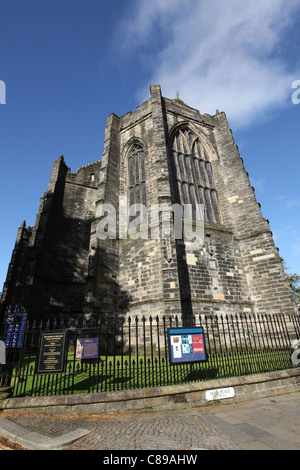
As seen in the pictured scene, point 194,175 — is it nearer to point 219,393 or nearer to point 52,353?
point 219,393

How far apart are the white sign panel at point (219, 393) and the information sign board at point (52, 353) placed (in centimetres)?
316

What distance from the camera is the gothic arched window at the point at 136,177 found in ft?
49.0

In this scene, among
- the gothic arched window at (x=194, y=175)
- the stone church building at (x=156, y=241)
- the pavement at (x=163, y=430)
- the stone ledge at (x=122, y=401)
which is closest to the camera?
the pavement at (x=163, y=430)

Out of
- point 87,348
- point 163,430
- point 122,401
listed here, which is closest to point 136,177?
point 87,348

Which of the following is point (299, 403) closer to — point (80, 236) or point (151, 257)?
point (151, 257)

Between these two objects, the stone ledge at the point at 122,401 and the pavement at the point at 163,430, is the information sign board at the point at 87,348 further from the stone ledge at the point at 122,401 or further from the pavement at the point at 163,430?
the pavement at the point at 163,430

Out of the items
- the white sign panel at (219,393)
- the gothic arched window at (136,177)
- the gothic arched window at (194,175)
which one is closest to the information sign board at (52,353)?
the white sign panel at (219,393)

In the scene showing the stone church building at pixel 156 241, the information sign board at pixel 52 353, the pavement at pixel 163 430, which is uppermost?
the stone church building at pixel 156 241

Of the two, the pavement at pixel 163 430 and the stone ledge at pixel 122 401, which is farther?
the stone ledge at pixel 122 401

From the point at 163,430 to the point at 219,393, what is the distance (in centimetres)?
200

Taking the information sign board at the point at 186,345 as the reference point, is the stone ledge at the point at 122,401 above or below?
below

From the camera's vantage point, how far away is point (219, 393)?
520 cm

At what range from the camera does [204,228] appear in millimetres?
13289

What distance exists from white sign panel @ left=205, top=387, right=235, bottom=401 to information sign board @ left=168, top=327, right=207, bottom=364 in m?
0.64
